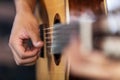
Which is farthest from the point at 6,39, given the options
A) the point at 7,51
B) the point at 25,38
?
the point at 25,38

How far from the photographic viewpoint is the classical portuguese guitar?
77 centimetres

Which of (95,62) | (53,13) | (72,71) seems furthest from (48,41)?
(95,62)

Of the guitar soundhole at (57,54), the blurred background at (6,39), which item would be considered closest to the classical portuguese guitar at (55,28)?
the guitar soundhole at (57,54)

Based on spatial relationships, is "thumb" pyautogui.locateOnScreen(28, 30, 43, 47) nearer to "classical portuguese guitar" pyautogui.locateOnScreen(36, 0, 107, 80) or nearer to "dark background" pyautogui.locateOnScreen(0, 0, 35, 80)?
"classical portuguese guitar" pyautogui.locateOnScreen(36, 0, 107, 80)

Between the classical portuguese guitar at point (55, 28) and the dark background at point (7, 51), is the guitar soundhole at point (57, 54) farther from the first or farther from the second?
the dark background at point (7, 51)

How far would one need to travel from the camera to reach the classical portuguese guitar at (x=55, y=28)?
77 cm

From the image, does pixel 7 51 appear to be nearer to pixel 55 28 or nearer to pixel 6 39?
pixel 6 39

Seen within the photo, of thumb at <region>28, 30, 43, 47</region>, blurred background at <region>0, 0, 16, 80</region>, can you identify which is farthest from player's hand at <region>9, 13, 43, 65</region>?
blurred background at <region>0, 0, 16, 80</region>

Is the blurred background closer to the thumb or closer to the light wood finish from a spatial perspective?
the light wood finish

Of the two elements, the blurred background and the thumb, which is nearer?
the thumb

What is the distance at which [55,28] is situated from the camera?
33.6 inches

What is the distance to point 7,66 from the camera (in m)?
1.06

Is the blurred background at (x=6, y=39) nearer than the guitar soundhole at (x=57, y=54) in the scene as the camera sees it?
No

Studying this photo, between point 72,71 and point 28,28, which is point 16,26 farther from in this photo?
point 72,71
